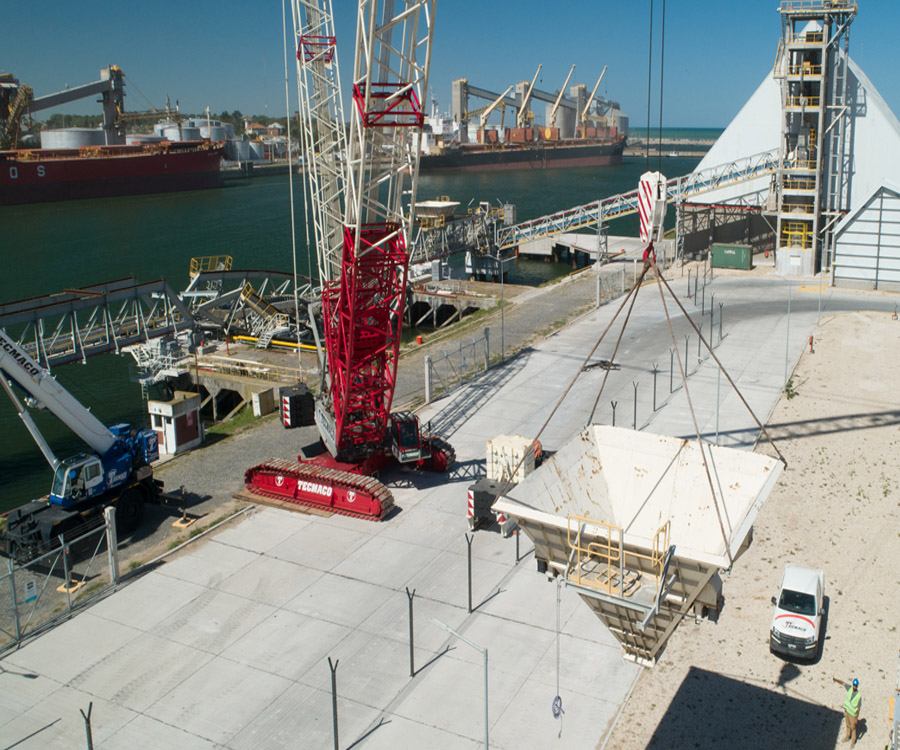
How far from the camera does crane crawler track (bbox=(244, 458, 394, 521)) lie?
27.3m

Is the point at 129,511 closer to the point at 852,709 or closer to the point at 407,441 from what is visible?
the point at 407,441

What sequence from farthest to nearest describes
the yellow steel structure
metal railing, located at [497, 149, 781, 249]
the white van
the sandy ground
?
metal railing, located at [497, 149, 781, 249] → the white van → the sandy ground → the yellow steel structure

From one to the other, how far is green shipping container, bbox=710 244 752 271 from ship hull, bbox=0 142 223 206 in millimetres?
119400

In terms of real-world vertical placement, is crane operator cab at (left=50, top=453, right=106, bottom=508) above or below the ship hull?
below

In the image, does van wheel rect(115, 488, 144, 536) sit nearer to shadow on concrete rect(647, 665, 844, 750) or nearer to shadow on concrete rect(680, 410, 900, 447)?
shadow on concrete rect(647, 665, 844, 750)

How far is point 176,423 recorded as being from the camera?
1342 inches

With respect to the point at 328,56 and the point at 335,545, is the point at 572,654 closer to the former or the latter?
the point at 335,545

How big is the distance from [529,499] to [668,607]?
9.64ft

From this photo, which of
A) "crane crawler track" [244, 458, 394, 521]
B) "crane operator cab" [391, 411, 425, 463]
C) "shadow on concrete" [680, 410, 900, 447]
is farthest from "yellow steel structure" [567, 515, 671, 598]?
"shadow on concrete" [680, 410, 900, 447]

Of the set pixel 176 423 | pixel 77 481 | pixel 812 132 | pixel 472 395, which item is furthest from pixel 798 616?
pixel 812 132

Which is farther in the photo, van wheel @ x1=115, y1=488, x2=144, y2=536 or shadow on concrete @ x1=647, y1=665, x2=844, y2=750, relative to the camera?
van wheel @ x1=115, y1=488, x2=144, y2=536

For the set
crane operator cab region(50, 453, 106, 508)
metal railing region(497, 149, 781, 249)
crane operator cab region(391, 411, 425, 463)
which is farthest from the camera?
metal railing region(497, 149, 781, 249)

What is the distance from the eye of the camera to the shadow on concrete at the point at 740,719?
17.1m

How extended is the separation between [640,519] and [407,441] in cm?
1308
